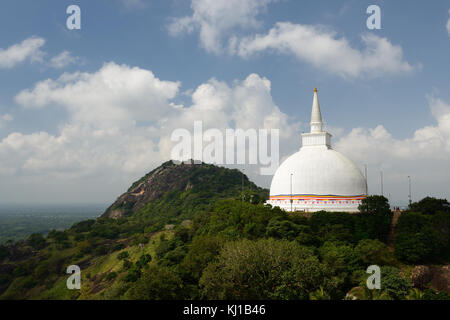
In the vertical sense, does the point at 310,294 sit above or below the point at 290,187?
below

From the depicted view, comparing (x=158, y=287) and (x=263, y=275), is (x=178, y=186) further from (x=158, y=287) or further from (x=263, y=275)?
(x=263, y=275)

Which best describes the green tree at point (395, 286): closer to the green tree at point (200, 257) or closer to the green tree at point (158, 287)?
the green tree at point (200, 257)

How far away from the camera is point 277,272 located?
24109 mm

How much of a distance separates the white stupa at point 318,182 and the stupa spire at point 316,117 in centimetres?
106

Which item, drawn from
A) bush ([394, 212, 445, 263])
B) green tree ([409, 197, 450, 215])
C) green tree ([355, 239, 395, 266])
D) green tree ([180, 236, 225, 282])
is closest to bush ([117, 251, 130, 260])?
green tree ([180, 236, 225, 282])

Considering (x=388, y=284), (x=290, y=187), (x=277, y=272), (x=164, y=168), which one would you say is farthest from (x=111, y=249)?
(x=164, y=168)

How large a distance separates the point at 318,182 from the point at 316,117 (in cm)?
1016

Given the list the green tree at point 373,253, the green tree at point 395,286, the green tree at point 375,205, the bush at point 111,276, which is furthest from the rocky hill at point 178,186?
the green tree at point 395,286

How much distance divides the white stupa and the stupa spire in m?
1.06

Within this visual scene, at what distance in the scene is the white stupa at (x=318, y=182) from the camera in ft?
132

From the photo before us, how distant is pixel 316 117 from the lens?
153 feet

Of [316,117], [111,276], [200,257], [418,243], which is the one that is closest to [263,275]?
[200,257]
